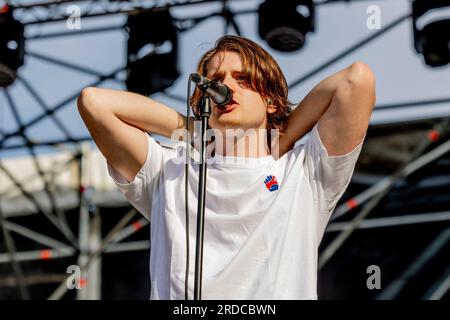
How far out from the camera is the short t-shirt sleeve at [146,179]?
231cm

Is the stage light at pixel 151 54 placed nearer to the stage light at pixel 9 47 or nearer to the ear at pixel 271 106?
the stage light at pixel 9 47

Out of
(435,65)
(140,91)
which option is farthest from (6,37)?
(435,65)

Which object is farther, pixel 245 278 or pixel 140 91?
pixel 140 91

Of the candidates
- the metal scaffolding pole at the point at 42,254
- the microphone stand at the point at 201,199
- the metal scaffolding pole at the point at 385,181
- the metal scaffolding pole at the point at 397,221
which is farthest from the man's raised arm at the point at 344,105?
the metal scaffolding pole at the point at 42,254

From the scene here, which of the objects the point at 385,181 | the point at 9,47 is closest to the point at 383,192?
the point at 385,181

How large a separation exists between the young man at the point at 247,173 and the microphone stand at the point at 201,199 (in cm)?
10

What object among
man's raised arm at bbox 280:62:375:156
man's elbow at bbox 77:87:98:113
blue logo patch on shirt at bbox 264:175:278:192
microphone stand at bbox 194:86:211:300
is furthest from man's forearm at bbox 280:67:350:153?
man's elbow at bbox 77:87:98:113

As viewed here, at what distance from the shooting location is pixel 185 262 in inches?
83.7

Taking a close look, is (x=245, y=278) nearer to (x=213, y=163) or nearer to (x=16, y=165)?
(x=213, y=163)

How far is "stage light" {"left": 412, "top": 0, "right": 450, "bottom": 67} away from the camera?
4.52m

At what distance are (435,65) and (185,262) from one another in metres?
2.84

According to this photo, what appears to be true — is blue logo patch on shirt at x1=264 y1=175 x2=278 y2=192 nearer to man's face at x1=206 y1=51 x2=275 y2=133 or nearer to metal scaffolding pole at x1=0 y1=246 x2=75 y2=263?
man's face at x1=206 y1=51 x2=275 y2=133

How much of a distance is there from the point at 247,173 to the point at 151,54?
2917mm

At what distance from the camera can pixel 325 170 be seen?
2.22 meters
